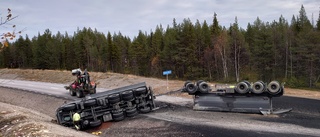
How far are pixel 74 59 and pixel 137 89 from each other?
7611cm

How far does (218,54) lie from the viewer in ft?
184

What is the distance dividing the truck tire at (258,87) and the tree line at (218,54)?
27.4 m

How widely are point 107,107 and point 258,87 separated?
23.0ft

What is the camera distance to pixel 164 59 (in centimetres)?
6725

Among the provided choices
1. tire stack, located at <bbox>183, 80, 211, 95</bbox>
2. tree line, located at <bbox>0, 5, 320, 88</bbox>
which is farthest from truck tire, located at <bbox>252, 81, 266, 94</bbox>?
tree line, located at <bbox>0, 5, 320, 88</bbox>

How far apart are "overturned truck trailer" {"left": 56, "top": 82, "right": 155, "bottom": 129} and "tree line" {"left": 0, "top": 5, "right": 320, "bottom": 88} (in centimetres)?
2235

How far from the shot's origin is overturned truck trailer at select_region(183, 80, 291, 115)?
12.9 meters

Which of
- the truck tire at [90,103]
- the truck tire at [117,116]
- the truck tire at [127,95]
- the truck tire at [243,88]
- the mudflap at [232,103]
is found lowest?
the truck tire at [117,116]

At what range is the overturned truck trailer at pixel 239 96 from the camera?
12.9 meters

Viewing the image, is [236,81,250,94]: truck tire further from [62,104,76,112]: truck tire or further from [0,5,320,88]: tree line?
[0,5,320,88]: tree line

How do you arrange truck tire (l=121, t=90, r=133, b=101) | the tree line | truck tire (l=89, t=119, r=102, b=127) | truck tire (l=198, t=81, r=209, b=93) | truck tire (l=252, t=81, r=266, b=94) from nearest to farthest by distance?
truck tire (l=89, t=119, r=102, b=127), truck tire (l=252, t=81, r=266, b=94), truck tire (l=121, t=90, r=133, b=101), truck tire (l=198, t=81, r=209, b=93), the tree line

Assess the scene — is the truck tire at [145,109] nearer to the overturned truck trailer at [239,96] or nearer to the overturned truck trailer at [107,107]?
the overturned truck trailer at [107,107]

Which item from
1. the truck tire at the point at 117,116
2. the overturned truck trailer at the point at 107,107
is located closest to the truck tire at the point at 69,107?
the overturned truck trailer at the point at 107,107

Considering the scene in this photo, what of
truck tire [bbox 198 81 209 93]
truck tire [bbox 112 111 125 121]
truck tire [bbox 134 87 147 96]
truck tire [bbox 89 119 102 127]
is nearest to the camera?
truck tire [bbox 89 119 102 127]
